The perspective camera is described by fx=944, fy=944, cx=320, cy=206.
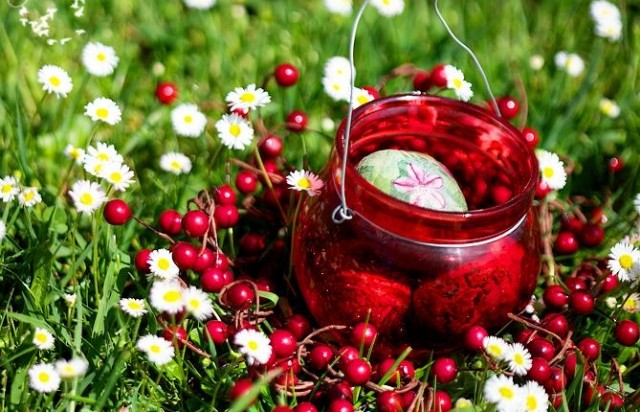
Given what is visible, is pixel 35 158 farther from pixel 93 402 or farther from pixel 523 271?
pixel 523 271

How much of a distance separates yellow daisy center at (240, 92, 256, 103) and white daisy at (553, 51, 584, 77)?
1.16 metres

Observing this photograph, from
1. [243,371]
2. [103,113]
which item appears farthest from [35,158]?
[243,371]

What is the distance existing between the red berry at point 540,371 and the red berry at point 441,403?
6.8 inches

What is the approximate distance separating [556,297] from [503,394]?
467 mm

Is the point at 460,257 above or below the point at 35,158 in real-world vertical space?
above

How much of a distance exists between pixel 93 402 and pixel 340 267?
52 cm

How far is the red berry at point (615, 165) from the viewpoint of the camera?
7.77ft

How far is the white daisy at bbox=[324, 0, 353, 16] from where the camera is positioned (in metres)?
2.98

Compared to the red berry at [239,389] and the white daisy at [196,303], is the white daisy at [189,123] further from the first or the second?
the red berry at [239,389]

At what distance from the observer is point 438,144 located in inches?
79.7

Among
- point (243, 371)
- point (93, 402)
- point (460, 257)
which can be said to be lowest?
point (243, 371)

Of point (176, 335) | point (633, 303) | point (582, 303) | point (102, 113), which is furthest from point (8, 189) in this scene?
point (633, 303)

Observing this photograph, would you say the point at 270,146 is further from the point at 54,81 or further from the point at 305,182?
the point at 54,81

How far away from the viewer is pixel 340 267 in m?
1.83
